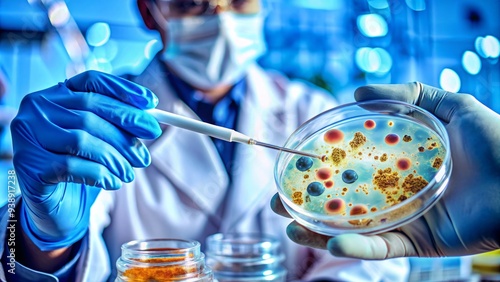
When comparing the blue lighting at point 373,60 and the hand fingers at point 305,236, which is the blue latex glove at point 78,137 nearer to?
the hand fingers at point 305,236

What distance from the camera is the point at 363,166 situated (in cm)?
125

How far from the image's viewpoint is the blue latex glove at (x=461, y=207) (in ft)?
3.78

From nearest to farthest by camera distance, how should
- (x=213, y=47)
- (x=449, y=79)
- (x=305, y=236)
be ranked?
(x=305, y=236)
(x=213, y=47)
(x=449, y=79)

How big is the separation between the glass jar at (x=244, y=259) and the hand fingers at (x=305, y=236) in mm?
546

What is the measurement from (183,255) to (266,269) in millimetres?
587

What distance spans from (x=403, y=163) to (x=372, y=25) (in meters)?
0.92

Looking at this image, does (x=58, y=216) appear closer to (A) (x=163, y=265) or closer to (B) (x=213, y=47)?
(A) (x=163, y=265)

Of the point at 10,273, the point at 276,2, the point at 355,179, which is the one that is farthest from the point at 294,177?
the point at 276,2

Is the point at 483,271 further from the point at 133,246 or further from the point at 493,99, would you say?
the point at 133,246

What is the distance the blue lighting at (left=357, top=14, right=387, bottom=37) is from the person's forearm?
1.34 metres

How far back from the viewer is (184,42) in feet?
5.94

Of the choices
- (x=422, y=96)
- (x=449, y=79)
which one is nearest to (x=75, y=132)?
(x=422, y=96)

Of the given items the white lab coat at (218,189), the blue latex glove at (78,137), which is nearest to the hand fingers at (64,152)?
the blue latex glove at (78,137)

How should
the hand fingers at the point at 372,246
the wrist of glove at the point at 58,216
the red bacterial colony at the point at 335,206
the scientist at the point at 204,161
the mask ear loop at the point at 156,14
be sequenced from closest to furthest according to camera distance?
the hand fingers at the point at 372,246 < the red bacterial colony at the point at 335,206 < the wrist of glove at the point at 58,216 < the scientist at the point at 204,161 < the mask ear loop at the point at 156,14
